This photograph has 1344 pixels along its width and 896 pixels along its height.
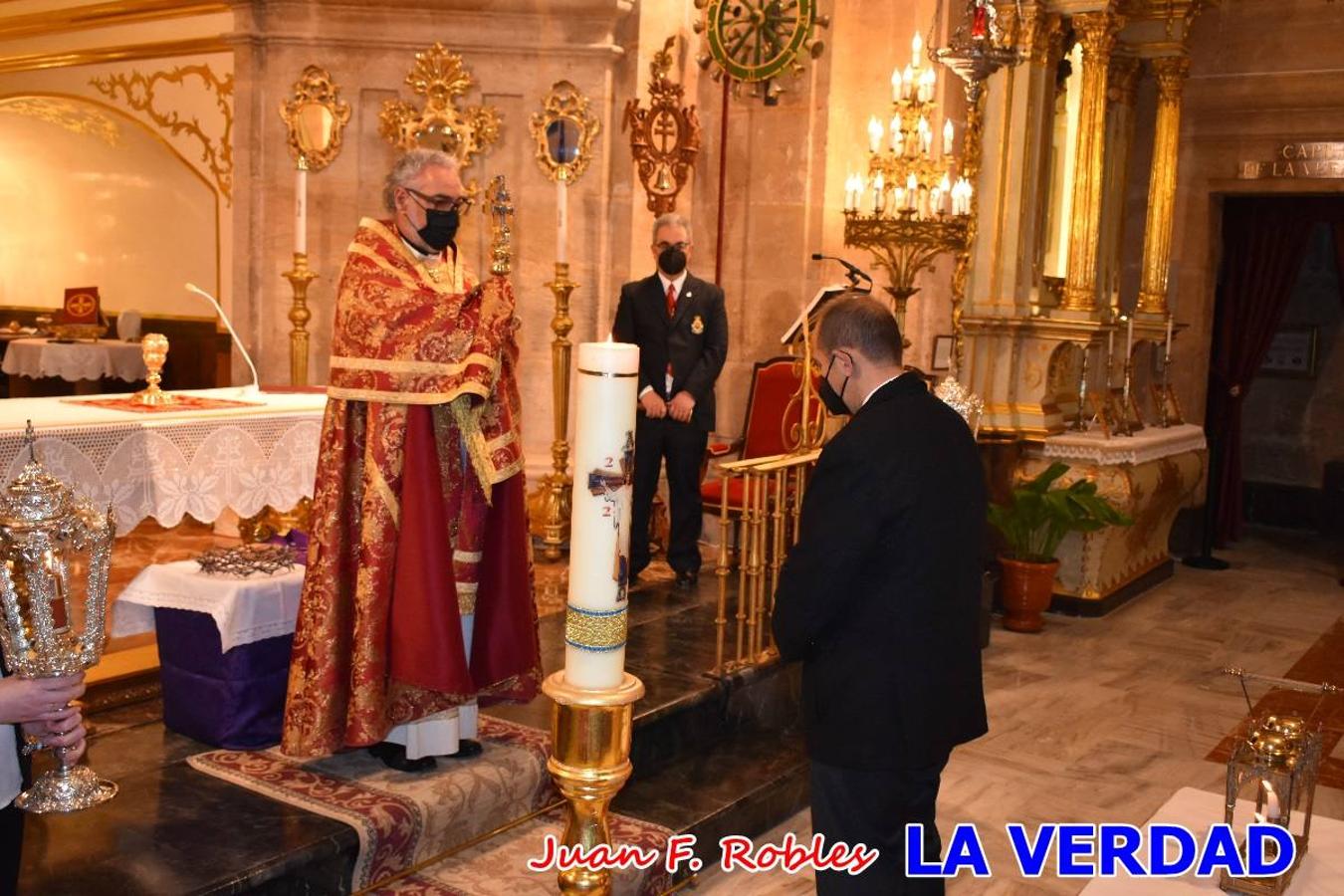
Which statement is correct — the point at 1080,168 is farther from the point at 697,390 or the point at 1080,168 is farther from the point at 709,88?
the point at 697,390

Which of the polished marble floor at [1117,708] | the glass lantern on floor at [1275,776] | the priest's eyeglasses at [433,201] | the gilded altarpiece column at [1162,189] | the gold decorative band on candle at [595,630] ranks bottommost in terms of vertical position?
the polished marble floor at [1117,708]

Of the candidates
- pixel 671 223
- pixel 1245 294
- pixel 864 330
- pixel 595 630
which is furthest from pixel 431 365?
pixel 1245 294

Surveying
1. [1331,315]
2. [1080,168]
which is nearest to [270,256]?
[1080,168]

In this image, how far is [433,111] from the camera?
23.9 feet

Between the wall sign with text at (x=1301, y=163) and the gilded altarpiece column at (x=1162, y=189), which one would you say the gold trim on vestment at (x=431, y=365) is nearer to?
the gilded altarpiece column at (x=1162, y=189)

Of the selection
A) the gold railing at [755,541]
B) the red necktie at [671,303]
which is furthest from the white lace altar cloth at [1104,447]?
the gold railing at [755,541]

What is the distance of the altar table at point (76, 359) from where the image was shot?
9.75 meters

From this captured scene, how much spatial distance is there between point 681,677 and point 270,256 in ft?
13.3

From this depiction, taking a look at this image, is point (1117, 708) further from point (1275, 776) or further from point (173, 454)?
point (173, 454)

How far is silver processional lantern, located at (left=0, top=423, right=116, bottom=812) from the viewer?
90.4 inches

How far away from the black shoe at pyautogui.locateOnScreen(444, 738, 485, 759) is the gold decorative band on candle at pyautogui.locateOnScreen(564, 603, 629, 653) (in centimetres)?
232

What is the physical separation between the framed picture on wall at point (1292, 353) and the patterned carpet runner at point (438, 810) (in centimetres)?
907

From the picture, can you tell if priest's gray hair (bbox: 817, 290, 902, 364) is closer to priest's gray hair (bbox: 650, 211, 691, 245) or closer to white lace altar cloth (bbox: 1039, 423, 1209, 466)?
priest's gray hair (bbox: 650, 211, 691, 245)

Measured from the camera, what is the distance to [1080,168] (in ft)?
26.4
